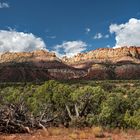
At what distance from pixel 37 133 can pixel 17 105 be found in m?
3.15

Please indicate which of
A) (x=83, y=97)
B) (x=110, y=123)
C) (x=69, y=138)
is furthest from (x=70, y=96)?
(x=69, y=138)

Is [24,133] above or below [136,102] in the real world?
below

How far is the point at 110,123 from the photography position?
1096 inches

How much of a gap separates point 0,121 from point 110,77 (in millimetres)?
178779

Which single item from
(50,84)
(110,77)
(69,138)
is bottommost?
(69,138)

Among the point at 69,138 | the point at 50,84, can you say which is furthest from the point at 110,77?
the point at 69,138

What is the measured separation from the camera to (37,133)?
20531 millimetres

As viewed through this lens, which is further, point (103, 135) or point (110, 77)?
point (110, 77)

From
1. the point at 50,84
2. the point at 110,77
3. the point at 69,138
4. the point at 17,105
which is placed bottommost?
the point at 69,138

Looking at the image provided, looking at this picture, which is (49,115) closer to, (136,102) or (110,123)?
(110,123)

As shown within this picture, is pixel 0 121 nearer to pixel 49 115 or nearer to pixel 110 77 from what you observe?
pixel 49 115

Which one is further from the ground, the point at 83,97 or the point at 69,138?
the point at 83,97

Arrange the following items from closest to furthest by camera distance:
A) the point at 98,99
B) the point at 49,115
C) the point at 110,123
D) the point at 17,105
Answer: the point at 17,105 < the point at 49,115 < the point at 110,123 < the point at 98,99

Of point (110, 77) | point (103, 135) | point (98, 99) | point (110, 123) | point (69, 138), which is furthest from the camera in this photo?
point (110, 77)
